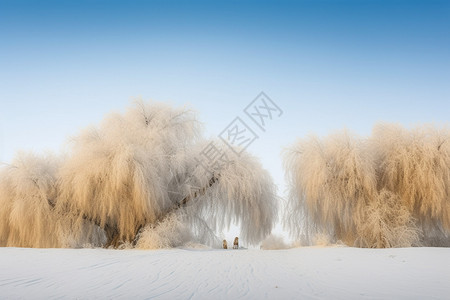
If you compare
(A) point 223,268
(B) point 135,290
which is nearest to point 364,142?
(A) point 223,268

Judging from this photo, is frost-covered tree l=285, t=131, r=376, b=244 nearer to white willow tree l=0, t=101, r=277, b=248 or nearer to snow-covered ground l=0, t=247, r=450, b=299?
white willow tree l=0, t=101, r=277, b=248

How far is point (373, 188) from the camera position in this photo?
47.5 ft

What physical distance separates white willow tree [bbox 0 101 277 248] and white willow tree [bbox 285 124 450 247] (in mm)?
1612

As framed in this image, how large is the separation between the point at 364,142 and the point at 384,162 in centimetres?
109

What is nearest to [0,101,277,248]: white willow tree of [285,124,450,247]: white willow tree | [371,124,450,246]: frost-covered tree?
[285,124,450,247]: white willow tree

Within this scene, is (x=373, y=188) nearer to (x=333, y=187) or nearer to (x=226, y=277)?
(x=333, y=187)

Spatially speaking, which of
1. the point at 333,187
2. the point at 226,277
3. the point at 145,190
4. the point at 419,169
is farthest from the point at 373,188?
the point at 226,277

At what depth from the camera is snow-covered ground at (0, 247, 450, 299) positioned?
524 centimetres

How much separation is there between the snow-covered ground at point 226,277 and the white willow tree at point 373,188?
15.4ft

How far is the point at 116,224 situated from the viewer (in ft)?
49.7

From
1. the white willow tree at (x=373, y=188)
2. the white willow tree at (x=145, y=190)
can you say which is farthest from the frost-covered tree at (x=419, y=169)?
the white willow tree at (x=145, y=190)

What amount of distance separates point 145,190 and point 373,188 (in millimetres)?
7775

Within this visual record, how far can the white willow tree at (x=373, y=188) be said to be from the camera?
1415 cm

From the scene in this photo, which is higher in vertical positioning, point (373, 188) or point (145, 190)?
point (373, 188)
